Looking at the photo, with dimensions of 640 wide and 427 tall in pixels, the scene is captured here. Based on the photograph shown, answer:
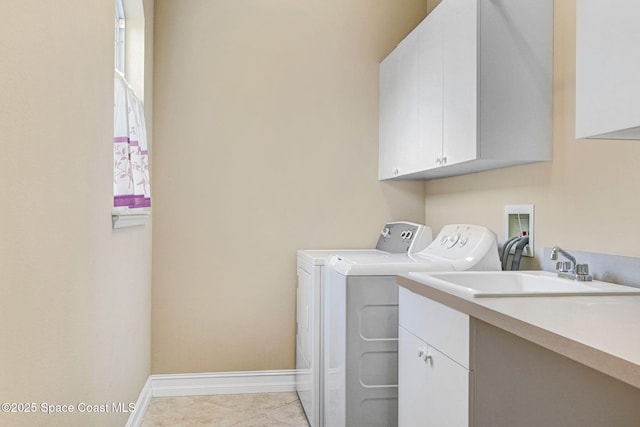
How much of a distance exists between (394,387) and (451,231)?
848 millimetres

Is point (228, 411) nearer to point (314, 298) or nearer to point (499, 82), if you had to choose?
point (314, 298)

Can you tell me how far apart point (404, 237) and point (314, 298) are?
0.73 m

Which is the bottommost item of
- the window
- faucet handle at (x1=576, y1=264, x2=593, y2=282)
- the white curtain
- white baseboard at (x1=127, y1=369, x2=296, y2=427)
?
white baseboard at (x1=127, y1=369, x2=296, y2=427)

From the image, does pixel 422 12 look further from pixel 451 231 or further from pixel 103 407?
pixel 103 407

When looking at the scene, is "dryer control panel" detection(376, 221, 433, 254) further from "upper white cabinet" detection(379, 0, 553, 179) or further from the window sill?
the window sill

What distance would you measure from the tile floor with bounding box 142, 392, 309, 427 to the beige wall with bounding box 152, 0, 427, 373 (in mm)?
195

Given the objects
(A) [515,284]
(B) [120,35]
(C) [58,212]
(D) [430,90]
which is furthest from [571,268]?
(B) [120,35]

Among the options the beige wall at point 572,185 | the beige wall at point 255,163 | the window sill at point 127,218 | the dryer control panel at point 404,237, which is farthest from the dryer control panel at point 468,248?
the window sill at point 127,218

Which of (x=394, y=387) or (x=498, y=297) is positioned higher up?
(x=498, y=297)

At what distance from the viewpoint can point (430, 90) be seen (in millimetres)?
2547

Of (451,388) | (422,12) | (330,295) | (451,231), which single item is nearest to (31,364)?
(451,388)

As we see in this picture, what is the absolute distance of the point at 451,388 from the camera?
1.52 m

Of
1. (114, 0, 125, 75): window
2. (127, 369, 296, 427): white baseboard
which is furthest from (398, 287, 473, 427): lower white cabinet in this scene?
(114, 0, 125, 75): window

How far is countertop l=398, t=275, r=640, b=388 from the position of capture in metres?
0.91
